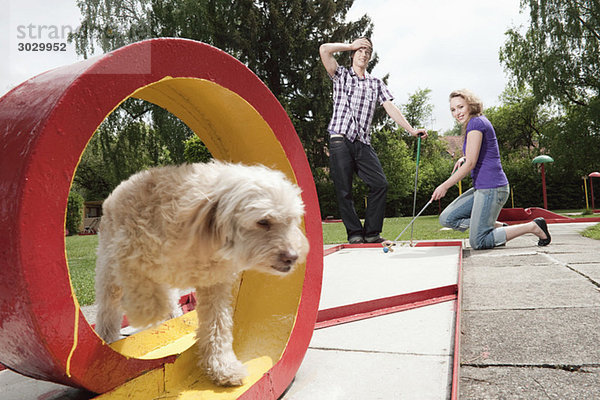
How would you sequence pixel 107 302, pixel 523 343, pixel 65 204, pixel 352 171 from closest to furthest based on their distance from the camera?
1. pixel 65 204
2. pixel 107 302
3. pixel 523 343
4. pixel 352 171

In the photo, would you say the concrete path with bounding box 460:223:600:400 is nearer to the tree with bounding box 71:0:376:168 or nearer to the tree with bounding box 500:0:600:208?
the tree with bounding box 71:0:376:168

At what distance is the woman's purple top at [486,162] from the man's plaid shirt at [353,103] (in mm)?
1486

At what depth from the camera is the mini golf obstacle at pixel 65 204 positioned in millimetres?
1050

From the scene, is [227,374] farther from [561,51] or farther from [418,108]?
[418,108]

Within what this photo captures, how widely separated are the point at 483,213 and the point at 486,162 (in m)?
0.67

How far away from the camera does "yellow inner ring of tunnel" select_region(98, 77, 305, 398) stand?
1.84 meters

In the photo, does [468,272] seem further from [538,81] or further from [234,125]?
[538,81]

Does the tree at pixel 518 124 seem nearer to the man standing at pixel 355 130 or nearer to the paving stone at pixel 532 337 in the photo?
the man standing at pixel 355 130

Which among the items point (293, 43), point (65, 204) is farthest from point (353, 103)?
point (293, 43)

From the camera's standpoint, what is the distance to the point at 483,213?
5484 mm

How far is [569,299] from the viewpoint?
112 inches

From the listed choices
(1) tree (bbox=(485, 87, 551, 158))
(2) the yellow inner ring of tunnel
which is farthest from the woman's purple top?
(1) tree (bbox=(485, 87, 551, 158))

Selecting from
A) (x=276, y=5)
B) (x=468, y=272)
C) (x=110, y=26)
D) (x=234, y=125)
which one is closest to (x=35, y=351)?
(x=234, y=125)

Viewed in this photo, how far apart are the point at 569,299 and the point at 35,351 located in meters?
3.01
